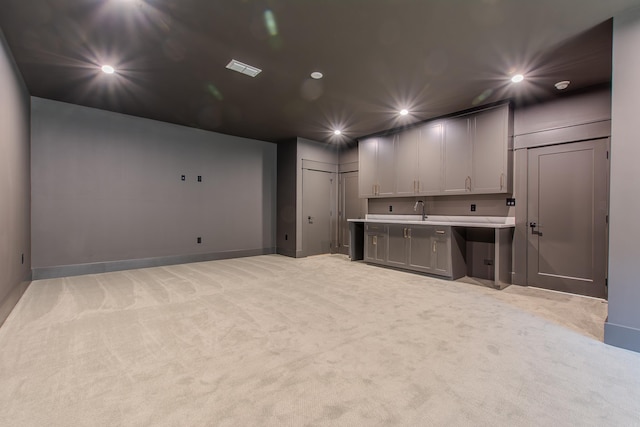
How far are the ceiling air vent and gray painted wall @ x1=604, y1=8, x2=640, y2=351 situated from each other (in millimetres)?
3396

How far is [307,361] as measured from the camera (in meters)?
2.01

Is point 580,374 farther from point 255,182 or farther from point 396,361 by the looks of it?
point 255,182

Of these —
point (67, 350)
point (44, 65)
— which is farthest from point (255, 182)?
point (67, 350)

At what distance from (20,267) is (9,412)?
2.94 m

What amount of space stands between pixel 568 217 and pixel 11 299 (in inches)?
264

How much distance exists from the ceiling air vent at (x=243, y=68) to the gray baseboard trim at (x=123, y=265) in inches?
150

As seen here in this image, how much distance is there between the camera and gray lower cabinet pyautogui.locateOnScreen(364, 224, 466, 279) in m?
4.41

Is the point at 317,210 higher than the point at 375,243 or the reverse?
higher

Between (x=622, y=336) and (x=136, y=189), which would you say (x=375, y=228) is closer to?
Answer: (x=622, y=336)

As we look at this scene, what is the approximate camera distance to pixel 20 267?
351 cm

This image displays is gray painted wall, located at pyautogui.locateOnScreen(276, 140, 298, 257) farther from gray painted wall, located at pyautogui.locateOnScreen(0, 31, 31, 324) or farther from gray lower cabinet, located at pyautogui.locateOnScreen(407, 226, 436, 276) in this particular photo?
gray painted wall, located at pyautogui.locateOnScreen(0, 31, 31, 324)

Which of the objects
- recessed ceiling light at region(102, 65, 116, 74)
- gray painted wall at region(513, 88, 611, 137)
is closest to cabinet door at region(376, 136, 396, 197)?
gray painted wall at region(513, 88, 611, 137)

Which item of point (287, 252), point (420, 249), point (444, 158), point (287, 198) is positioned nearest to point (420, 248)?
point (420, 249)

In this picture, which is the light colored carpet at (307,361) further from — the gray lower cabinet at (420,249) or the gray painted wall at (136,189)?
the gray painted wall at (136,189)
